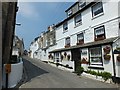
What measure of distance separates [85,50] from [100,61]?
9.80 ft

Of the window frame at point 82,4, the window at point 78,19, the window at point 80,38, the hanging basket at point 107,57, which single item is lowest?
the hanging basket at point 107,57

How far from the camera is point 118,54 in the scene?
44.8 feet

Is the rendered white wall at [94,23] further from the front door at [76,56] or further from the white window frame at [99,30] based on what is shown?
the front door at [76,56]

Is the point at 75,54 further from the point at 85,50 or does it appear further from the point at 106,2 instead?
the point at 106,2

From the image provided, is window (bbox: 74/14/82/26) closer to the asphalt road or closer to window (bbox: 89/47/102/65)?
window (bbox: 89/47/102/65)

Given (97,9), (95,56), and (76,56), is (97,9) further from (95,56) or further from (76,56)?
(76,56)

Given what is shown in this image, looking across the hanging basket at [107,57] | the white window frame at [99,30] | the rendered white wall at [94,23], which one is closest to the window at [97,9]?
the rendered white wall at [94,23]

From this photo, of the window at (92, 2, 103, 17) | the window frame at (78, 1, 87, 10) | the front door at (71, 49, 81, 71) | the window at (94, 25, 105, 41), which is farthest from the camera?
the window frame at (78, 1, 87, 10)

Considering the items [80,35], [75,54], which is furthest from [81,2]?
[75,54]

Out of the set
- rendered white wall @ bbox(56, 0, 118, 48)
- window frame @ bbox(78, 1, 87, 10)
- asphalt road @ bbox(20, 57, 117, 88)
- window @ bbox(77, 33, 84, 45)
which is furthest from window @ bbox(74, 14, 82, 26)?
asphalt road @ bbox(20, 57, 117, 88)

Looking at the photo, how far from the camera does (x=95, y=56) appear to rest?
56.4 ft

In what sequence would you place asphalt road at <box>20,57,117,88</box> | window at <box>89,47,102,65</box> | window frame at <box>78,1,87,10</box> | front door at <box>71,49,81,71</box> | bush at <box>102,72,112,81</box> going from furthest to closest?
1. window frame at <box>78,1,87,10</box>
2. front door at <box>71,49,81,71</box>
3. window at <box>89,47,102,65</box>
4. bush at <box>102,72,112,81</box>
5. asphalt road at <box>20,57,117,88</box>

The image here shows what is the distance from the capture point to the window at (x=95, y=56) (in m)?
16.5

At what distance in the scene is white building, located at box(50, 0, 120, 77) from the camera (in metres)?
14.9
